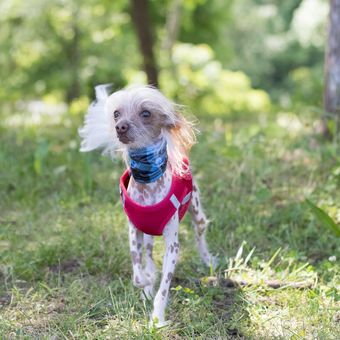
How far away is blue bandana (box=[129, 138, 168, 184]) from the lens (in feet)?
10.4

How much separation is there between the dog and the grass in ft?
0.78

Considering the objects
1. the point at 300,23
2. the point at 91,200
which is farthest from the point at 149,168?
the point at 300,23

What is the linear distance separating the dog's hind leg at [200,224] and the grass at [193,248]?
0.24 ft

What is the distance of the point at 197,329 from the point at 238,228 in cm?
145

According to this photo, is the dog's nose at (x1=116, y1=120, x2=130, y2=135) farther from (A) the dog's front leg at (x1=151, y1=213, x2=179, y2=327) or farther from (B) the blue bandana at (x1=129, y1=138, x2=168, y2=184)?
(A) the dog's front leg at (x1=151, y1=213, x2=179, y2=327)

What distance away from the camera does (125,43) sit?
55.5ft

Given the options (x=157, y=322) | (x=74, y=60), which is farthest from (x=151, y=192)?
(x=74, y=60)

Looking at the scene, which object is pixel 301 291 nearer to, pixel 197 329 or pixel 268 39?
pixel 197 329

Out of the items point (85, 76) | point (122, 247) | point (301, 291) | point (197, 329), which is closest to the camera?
point (197, 329)

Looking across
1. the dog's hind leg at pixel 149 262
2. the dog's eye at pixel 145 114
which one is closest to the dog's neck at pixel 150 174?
the dog's eye at pixel 145 114

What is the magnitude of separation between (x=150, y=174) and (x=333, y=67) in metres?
3.59

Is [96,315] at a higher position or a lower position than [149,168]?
lower

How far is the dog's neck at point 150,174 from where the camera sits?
125 inches

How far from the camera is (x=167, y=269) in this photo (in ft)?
10.7
